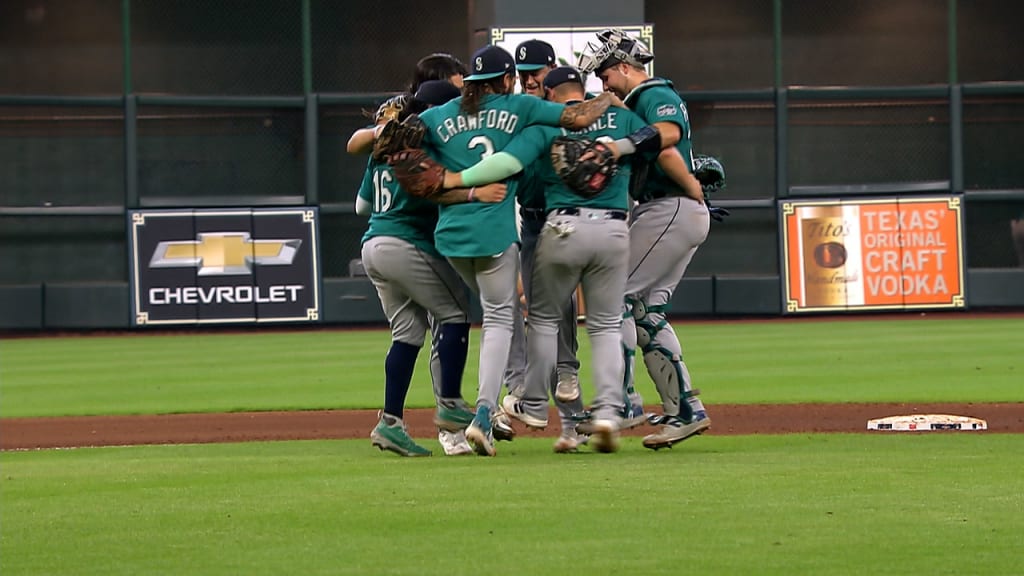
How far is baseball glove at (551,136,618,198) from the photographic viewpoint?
7.69 metres

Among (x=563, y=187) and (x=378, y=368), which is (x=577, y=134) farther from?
(x=378, y=368)

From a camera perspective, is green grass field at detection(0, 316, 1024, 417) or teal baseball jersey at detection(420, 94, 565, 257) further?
green grass field at detection(0, 316, 1024, 417)

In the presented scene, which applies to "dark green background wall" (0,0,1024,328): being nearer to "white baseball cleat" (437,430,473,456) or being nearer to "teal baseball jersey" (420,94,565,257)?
"white baseball cleat" (437,430,473,456)

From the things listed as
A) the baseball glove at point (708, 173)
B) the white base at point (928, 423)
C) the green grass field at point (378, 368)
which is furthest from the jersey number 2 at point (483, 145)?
the green grass field at point (378, 368)

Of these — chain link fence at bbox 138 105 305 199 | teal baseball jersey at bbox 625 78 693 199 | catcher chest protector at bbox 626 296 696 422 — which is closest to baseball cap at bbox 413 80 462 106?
teal baseball jersey at bbox 625 78 693 199

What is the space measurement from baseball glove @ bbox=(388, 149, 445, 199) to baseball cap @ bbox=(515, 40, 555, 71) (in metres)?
0.86

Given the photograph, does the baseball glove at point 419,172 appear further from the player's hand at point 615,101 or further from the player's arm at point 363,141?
the player's hand at point 615,101

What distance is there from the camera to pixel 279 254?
76.3ft

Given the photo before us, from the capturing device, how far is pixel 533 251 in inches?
337

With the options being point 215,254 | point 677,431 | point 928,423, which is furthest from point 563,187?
point 215,254

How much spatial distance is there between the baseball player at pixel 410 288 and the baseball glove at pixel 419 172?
33cm

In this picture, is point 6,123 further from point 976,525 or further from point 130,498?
point 976,525

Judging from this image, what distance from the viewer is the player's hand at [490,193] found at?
778 centimetres

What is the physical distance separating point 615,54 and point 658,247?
38.3 inches
